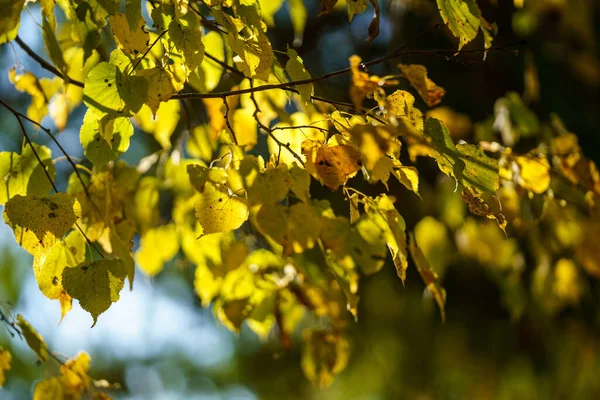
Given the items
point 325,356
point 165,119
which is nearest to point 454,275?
point 325,356

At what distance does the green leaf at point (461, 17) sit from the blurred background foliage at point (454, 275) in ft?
0.47

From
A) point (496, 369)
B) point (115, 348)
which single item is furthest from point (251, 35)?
point (115, 348)

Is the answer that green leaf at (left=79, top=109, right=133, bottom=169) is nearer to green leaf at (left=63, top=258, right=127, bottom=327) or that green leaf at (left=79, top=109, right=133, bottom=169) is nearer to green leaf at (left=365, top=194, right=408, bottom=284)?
green leaf at (left=63, top=258, right=127, bottom=327)

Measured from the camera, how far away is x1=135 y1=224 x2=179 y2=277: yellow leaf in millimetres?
1479

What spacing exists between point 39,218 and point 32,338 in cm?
24

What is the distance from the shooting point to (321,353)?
56.7 inches

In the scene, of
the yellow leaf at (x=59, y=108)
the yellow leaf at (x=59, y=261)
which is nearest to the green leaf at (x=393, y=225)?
the yellow leaf at (x=59, y=261)

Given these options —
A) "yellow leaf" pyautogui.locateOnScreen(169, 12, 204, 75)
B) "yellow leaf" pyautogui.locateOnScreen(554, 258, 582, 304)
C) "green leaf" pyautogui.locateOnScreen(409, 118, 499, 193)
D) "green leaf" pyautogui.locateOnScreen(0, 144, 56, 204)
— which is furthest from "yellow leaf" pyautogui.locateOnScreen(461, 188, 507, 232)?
"yellow leaf" pyautogui.locateOnScreen(554, 258, 582, 304)

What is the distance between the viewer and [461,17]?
3.00ft

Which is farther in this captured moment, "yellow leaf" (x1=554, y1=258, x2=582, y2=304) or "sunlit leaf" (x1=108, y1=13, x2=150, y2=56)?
"yellow leaf" (x1=554, y1=258, x2=582, y2=304)

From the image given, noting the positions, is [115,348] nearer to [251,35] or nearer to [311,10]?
[311,10]

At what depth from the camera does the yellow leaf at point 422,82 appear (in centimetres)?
85

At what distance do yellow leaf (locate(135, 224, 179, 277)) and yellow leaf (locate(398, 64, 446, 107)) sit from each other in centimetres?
78

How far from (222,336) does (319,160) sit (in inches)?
185
